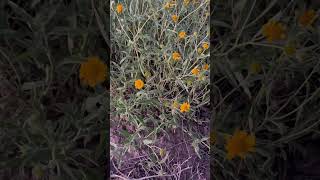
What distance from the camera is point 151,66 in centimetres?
99

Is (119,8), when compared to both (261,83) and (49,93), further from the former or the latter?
(261,83)

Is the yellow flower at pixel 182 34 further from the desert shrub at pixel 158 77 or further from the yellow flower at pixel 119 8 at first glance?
the yellow flower at pixel 119 8

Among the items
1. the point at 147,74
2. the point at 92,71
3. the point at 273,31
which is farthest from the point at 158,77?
the point at 273,31

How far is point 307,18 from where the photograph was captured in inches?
38.8

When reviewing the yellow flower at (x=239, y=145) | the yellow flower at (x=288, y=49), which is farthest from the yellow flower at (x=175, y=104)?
the yellow flower at (x=288, y=49)

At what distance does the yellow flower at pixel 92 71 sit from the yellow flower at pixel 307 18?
400 millimetres

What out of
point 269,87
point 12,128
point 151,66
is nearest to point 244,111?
point 269,87

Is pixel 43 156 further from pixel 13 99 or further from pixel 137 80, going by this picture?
pixel 137 80

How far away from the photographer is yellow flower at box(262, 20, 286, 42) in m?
0.97

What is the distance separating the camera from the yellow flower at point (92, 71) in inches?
36.9

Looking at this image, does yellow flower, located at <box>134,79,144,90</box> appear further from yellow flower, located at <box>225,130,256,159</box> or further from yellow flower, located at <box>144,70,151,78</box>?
yellow flower, located at <box>225,130,256,159</box>

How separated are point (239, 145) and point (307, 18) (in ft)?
0.93

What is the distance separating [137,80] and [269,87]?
0.26 m

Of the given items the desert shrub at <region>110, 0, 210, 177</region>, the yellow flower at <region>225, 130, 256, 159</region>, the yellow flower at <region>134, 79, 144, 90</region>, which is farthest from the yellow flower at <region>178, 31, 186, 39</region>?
the yellow flower at <region>225, 130, 256, 159</region>
